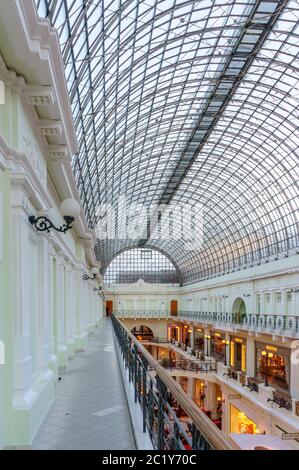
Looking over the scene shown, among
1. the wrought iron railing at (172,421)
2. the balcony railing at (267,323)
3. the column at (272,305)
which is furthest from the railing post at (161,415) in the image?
the column at (272,305)

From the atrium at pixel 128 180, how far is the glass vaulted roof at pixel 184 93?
0.11 metres

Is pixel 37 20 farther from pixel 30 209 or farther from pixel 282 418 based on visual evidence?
pixel 282 418

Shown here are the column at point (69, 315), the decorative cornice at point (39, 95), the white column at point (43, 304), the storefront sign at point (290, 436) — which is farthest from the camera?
the storefront sign at point (290, 436)

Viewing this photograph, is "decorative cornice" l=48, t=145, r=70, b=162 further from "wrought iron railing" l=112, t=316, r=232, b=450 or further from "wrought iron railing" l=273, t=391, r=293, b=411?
"wrought iron railing" l=273, t=391, r=293, b=411

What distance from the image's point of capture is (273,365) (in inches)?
1419

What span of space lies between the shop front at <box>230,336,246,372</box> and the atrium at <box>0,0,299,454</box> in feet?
0.59

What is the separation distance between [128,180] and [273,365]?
2072 centimetres

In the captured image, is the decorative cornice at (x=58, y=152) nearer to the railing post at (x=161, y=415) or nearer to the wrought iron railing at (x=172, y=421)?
the wrought iron railing at (x=172, y=421)

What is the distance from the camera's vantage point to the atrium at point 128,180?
647 centimetres

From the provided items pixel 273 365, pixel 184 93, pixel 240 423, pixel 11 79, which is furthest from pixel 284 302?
pixel 11 79

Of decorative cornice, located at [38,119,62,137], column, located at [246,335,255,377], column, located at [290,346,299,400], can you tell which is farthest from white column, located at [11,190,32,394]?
column, located at [246,335,255,377]

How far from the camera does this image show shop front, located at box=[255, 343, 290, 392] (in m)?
33.6

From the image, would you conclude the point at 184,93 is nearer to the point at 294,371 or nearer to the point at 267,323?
the point at 267,323

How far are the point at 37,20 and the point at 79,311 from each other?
1861 cm
